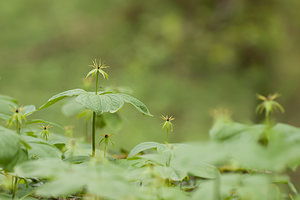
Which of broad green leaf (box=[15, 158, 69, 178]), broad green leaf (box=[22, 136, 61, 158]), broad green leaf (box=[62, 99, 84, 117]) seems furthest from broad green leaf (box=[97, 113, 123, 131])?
broad green leaf (box=[15, 158, 69, 178])

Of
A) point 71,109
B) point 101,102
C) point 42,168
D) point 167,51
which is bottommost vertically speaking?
point 42,168

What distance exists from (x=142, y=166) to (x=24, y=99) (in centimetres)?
346

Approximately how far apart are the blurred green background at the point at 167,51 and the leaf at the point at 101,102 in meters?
3.06

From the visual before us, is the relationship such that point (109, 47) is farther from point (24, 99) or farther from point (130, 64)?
point (24, 99)

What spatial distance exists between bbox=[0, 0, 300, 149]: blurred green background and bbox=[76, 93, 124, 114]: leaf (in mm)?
3058

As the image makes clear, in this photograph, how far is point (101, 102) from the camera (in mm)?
755

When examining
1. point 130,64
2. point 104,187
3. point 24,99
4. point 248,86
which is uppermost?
point 130,64

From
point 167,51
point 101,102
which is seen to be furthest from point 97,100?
point 167,51

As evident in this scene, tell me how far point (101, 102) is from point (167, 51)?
Answer: 4.24 metres

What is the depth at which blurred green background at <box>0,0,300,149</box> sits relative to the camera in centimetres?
425

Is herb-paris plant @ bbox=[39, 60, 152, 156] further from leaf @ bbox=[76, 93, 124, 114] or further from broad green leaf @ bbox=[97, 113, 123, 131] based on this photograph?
broad green leaf @ bbox=[97, 113, 123, 131]

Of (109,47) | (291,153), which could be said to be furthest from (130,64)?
(291,153)

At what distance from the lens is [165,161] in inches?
27.4

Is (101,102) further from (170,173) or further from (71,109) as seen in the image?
(71,109)
